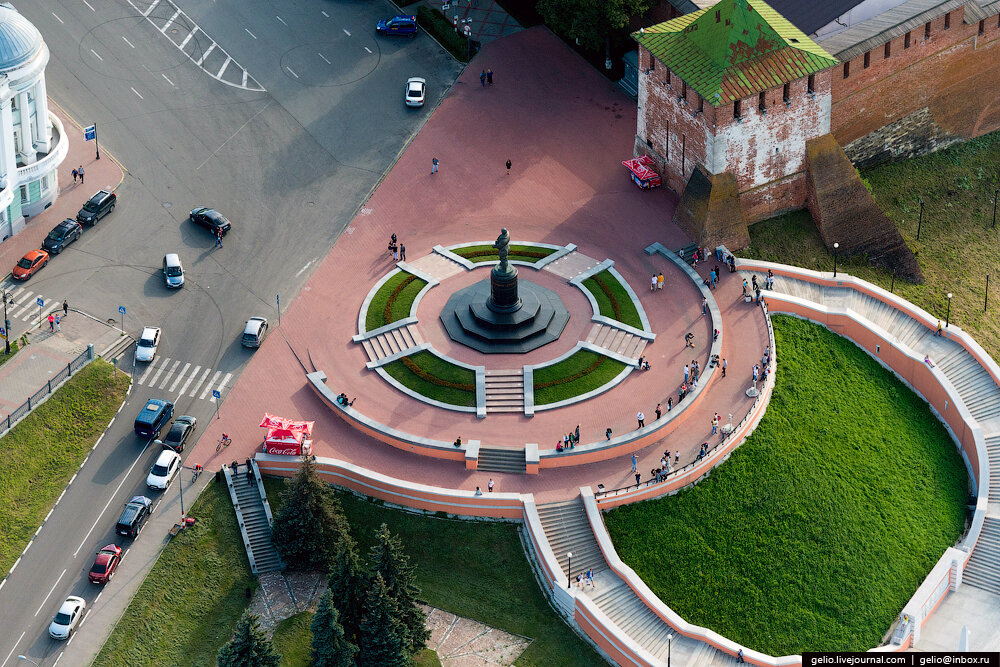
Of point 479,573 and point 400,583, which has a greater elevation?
point 400,583

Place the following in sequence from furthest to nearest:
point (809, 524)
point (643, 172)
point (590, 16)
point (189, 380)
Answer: point (590, 16) → point (643, 172) → point (189, 380) → point (809, 524)

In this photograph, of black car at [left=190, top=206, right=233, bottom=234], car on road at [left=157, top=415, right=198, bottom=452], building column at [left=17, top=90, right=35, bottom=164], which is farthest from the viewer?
black car at [left=190, top=206, right=233, bottom=234]

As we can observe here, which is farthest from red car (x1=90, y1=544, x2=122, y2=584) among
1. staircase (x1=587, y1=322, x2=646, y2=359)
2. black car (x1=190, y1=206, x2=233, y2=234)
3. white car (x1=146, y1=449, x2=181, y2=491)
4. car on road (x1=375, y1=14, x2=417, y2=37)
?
car on road (x1=375, y1=14, x2=417, y2=37)

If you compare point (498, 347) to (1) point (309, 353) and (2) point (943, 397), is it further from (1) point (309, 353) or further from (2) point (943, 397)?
(2) point (943, 397)

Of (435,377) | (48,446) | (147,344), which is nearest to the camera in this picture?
(48,446)

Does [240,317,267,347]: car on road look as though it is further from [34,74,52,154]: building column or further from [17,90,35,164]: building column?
[34,74,52,154]: building column

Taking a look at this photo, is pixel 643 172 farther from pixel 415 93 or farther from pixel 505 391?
pixel 505 391

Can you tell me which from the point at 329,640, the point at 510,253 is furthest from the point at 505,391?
the point at 329,640
